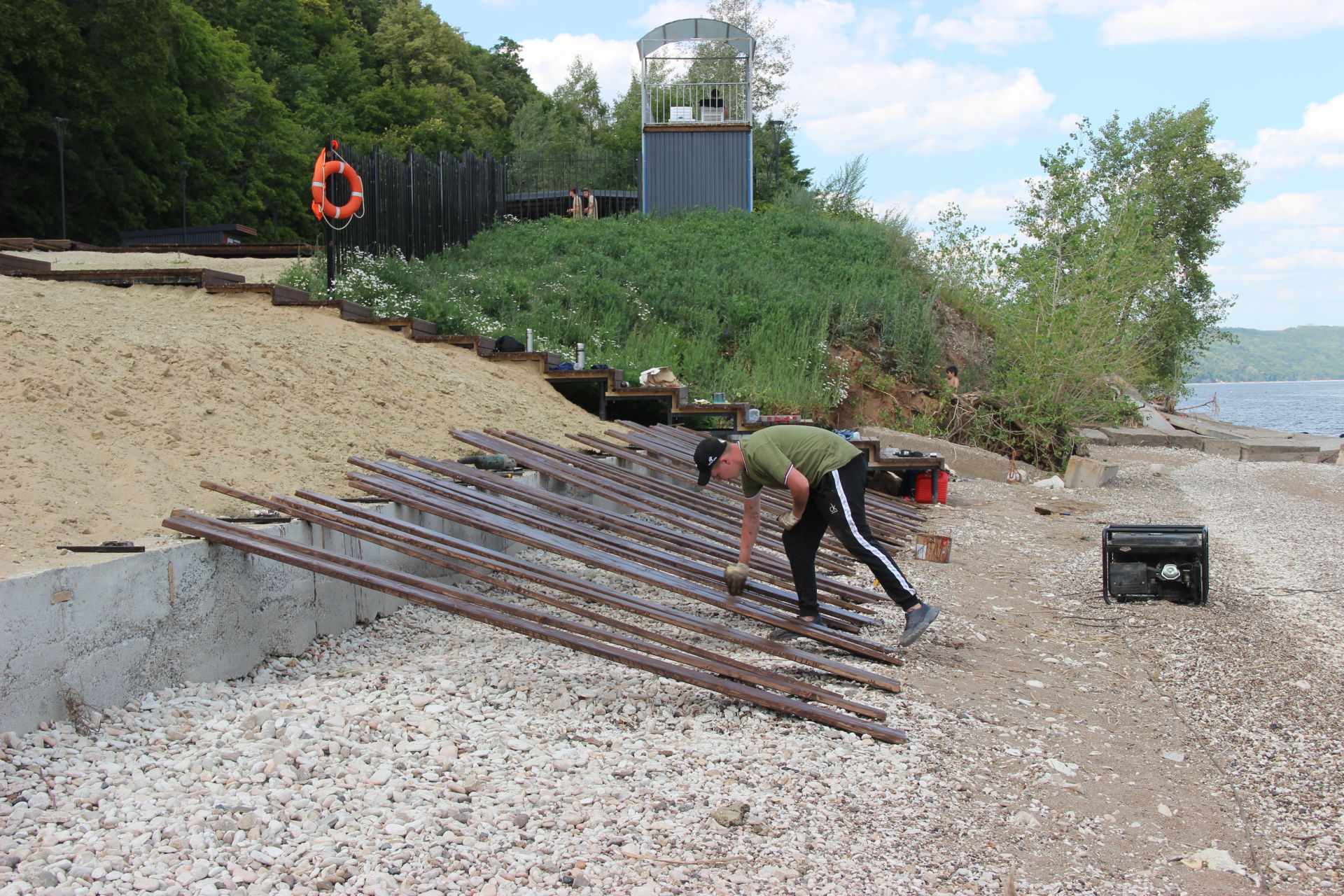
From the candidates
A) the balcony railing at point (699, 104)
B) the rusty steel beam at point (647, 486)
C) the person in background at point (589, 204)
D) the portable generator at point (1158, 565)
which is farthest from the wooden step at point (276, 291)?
the balcony railing at point (699, 104)

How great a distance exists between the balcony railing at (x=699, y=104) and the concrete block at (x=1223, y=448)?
12.5 meters

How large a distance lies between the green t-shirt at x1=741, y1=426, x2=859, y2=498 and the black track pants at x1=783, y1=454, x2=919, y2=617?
62 millimetres

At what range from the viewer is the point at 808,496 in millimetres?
5500

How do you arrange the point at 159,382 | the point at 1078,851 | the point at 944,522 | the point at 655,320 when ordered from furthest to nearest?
the point at 655,320 → the point at 944,522 → the point at 159,382 → the point at 1078,851

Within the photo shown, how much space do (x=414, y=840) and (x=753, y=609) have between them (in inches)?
107

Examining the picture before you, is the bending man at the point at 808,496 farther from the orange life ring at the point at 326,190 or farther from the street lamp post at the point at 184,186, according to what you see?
the street lamp post at the point at 184,186

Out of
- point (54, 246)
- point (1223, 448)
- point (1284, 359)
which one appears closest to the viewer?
point (54, 246)

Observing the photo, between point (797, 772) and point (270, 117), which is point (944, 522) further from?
point (270, 117)

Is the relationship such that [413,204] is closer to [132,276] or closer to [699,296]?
[699,296]

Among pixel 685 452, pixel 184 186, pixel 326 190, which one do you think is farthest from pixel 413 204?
pixel 184 186

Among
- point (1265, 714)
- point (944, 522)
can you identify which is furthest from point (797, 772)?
point (944, 522)

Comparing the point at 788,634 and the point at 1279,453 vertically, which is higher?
the point at 788,634

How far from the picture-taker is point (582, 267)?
678 inches

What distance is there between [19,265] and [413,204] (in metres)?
7.35
